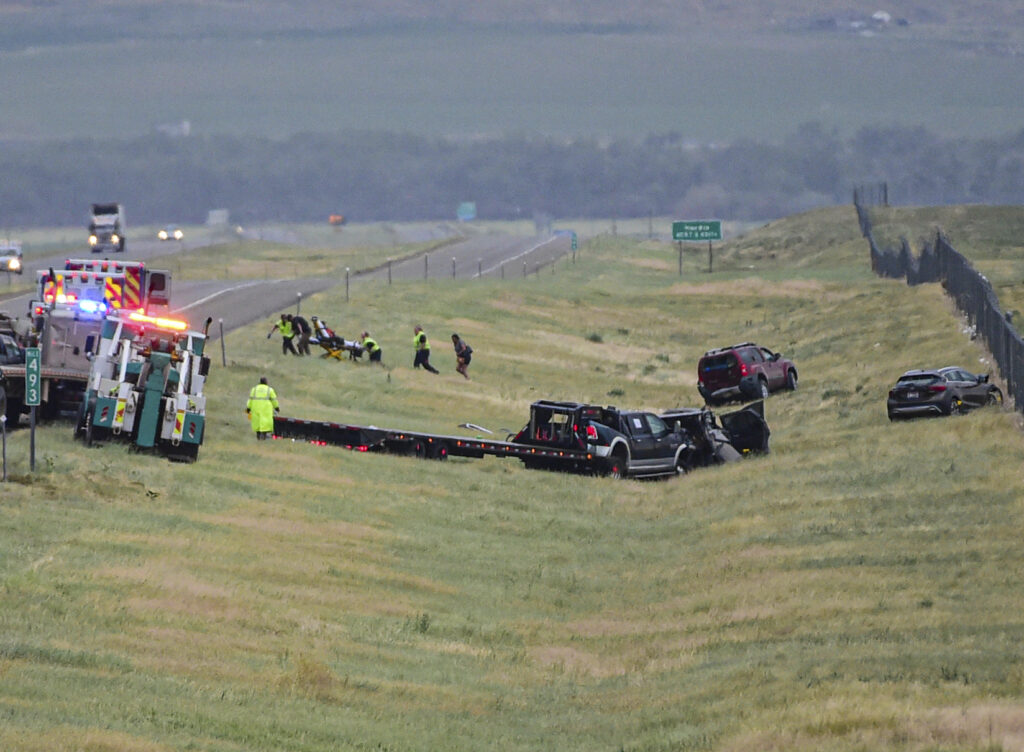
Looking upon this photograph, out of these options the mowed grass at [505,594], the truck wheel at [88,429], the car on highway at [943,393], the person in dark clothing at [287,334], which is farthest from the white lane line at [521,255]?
the truck wheel at [88,429]

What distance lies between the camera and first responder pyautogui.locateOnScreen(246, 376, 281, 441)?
122 feet

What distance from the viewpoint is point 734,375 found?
174ft

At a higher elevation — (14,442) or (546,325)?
(546,325)

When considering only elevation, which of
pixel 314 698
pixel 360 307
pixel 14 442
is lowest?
pixel 314 698

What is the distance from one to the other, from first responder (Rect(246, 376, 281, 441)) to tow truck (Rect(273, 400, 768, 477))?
46.1 inches

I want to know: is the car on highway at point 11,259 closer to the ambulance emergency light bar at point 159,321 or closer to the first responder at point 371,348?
the first responder at point 371,348

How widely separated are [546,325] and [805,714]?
65508mm

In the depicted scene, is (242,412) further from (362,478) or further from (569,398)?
(569,398)

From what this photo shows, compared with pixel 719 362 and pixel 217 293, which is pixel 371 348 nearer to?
pixel 719 362

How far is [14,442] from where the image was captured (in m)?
31.8

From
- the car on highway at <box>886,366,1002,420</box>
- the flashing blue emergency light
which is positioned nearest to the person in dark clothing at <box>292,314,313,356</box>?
the flashing blue emergency light

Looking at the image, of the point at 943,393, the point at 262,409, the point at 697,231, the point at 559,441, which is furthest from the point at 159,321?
the point at 697,231

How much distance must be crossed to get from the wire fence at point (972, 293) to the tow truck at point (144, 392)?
16.8m

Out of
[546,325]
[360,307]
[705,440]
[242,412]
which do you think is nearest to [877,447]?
[705,440]
